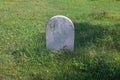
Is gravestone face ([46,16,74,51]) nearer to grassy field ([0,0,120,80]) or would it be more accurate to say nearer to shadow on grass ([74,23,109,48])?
grassy field ([0,0,120,80])

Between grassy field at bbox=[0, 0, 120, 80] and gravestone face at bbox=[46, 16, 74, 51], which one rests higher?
gravestone face at bbox=[46, 16, 74, 51]

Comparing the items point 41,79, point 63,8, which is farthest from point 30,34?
point 63,8

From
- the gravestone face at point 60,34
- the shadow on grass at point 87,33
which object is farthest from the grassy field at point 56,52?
the gravestone face at point 60,34

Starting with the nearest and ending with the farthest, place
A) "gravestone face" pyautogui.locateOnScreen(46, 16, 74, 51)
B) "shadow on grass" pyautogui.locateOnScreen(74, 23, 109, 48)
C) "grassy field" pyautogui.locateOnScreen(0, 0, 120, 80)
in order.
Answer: "grassy field" pyautogui.locateOnScreen(0, 0, 120, 80) < "gravestone face" pyautogui.locateOnScreen(46, 16, 74, 51) < "shadow on grass" pyautogui.locateOnScreen(74, 23, 109, 48)

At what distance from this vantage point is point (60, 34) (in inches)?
301

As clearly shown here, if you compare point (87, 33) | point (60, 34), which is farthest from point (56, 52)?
point (87, 33)

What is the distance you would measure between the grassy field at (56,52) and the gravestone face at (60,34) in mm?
221

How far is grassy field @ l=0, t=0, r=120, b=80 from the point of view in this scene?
646 centimetres

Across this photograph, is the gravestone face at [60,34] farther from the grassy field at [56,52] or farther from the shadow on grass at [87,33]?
the shadow on grass at [87,33]

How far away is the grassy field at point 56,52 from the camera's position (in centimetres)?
646

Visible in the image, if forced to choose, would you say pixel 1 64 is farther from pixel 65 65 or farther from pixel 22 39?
pixel 22 39

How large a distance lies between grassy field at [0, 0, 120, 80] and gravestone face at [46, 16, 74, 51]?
A: 0.22 meters

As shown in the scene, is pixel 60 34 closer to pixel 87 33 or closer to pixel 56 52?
pixel 56 52

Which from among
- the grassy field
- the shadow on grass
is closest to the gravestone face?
the grassy field
